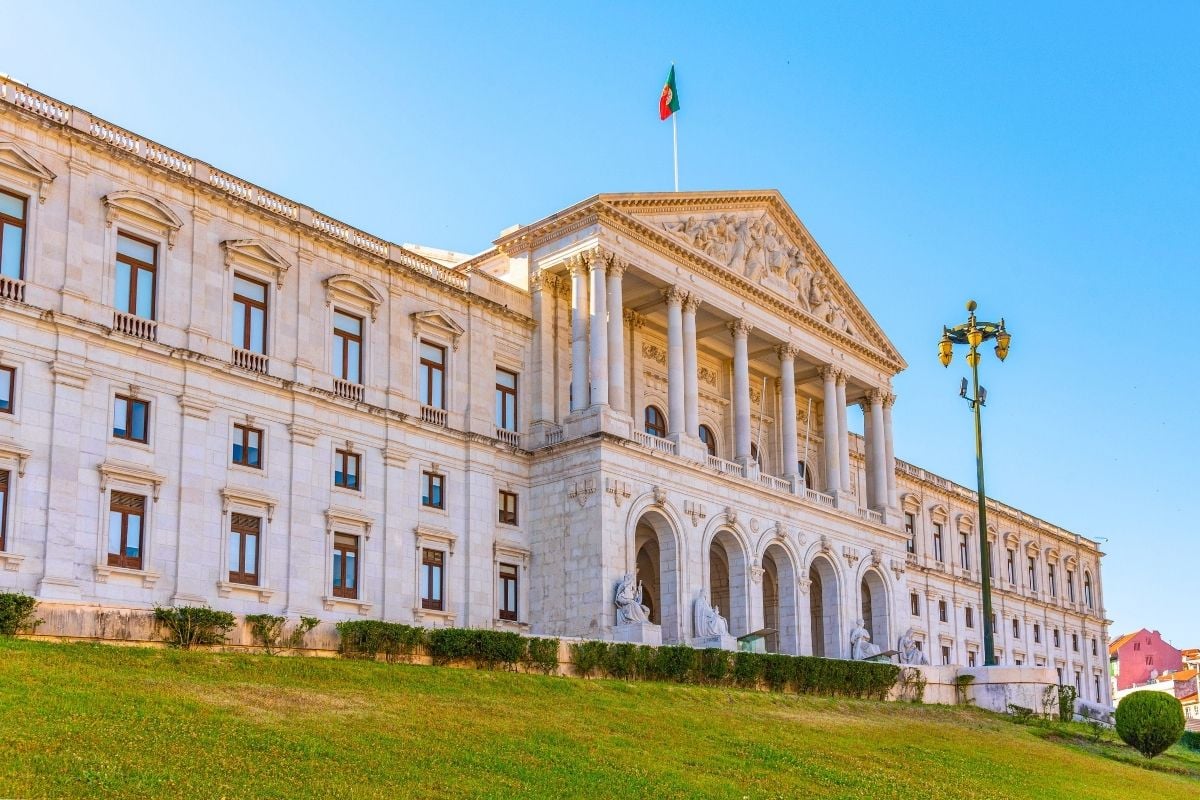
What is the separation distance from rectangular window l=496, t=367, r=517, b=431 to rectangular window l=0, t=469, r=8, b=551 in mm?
18544

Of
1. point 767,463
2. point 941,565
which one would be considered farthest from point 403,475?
point 941,565

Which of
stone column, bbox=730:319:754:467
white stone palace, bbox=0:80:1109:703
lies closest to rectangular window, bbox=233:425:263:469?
white stone palace, bbox=0:80:1109:703

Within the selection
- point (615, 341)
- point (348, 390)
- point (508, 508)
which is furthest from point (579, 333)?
point (348, 390)

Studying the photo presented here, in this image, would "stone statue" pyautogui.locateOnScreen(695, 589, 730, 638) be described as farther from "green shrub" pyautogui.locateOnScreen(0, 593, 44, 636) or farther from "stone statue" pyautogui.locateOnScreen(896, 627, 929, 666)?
"green shrub" pyautogui.locateOnScreen(0, 593, 44, 636)

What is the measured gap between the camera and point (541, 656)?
3594 centimetres

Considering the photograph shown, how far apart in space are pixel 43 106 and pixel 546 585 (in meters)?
21.6

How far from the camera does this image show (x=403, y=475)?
44812 millimetres

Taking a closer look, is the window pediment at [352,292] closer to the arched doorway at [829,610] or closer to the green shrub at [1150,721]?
the arched doorway at [829,610]

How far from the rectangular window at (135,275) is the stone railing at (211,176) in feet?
7.66

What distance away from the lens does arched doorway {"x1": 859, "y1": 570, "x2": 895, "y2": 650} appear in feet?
202

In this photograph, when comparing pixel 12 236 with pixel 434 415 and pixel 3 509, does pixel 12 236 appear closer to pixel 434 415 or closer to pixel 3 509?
pixel 3 509

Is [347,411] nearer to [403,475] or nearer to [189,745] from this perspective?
[403,475]

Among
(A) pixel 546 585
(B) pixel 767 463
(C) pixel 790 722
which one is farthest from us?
(B) pixel 767 463

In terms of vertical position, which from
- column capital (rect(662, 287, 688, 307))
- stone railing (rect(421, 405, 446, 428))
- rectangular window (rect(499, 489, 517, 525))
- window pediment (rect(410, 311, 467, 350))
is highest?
column capital (rect(662, 287, 688, 307))
